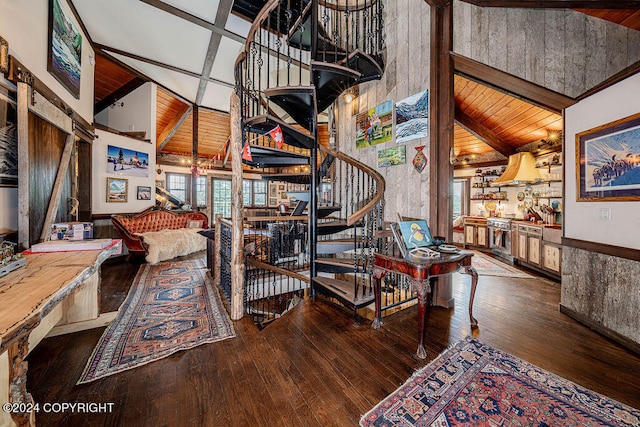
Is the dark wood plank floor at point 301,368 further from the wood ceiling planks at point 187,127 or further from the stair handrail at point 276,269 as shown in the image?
the wood ceiling planks at point 187,127

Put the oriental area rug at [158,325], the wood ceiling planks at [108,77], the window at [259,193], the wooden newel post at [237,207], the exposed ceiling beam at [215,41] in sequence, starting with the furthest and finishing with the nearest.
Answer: the window at [259,193] → the wood ceiling planks at [108,77] → the exposed ceiling beam at [215,41] → the wooden newel post at [237,207] → the oriental area rug at [158,325]

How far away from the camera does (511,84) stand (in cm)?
261

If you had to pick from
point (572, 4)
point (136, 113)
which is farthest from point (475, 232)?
point (136, 113)

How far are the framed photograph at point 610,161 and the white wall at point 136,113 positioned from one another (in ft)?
26.5

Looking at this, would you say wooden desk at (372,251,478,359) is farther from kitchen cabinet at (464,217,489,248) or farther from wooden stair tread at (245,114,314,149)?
kitchen cabinet at (464,217,489,248)

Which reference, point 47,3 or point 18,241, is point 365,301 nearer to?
point 18,241

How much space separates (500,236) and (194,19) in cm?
744

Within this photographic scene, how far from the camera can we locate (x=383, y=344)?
2.02m

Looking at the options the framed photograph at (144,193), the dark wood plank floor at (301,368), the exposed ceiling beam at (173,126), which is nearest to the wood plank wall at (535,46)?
the dark wood plank floor at (301,368)

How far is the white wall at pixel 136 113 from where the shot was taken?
6039 mm

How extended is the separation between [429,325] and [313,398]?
1.45 meters

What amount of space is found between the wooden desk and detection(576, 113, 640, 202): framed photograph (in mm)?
1419

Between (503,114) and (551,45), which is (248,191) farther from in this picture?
(551,45)

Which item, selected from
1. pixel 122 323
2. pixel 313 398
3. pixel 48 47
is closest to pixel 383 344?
pixel 313 398
